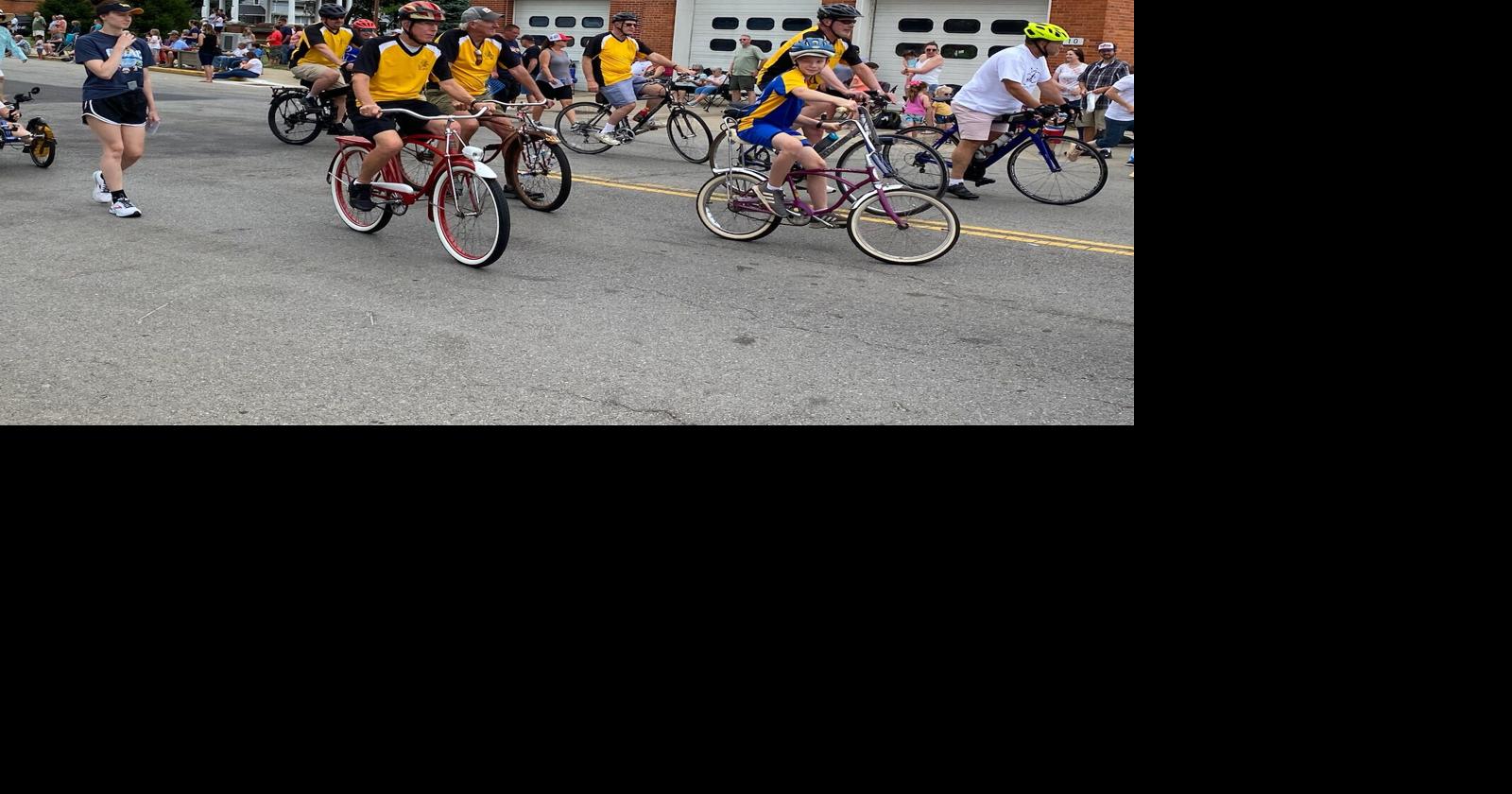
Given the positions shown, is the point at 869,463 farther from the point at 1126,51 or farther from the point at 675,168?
the point at 1126,51

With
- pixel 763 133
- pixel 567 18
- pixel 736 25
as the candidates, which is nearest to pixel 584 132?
pixel 763 133

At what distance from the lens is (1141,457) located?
9.97 feet

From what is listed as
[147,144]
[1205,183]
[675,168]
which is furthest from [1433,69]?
[147,144]

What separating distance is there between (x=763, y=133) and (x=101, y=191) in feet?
17.0

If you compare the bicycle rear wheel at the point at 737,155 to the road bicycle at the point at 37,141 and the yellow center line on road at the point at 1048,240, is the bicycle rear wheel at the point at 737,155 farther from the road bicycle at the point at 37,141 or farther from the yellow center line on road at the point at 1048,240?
the road bicycle at the point at 37,141

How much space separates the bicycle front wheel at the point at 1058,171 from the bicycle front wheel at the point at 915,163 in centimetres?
78

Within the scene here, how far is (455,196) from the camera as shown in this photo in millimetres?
7512

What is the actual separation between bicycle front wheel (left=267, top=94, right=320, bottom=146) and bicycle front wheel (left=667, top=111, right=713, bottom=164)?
4.34 m

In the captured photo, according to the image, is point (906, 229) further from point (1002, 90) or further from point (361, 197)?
point (361, 197)

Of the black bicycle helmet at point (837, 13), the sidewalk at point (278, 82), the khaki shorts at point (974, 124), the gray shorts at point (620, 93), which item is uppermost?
the sidewalk at point (278, 82)

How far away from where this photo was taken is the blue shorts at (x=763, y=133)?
8.51 meters

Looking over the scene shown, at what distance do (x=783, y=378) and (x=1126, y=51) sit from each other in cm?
2045

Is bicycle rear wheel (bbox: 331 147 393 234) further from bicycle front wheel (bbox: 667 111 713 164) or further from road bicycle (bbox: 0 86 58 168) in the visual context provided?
bicycle front wheel (bbox: 667 111 713 164)

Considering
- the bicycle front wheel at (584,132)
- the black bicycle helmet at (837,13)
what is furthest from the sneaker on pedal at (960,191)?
the bicycle front wheel at (584,132)
